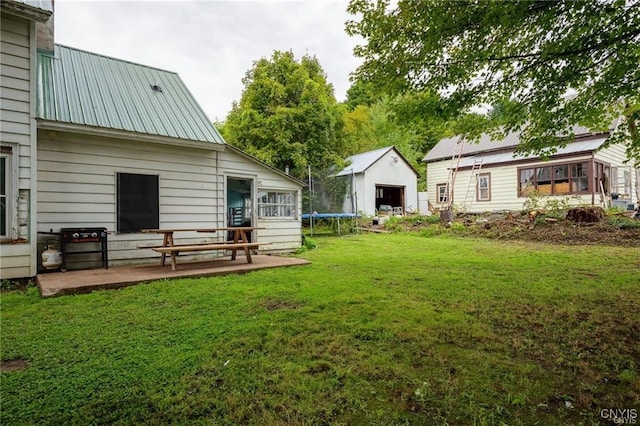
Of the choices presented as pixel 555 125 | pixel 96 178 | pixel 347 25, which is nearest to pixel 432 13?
pixel 347 25

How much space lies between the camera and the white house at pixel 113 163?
4.82 metres

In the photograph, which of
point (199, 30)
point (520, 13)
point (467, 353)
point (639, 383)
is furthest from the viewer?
point (199, 30)

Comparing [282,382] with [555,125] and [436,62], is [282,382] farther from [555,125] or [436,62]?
[555,125]

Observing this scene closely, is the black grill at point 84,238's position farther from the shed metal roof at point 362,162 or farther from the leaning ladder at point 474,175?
the leaning ladder at point 474,175

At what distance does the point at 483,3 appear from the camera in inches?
119

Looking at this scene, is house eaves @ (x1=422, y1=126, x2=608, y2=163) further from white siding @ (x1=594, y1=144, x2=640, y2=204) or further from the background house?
the background house

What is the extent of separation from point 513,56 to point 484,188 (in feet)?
46.9

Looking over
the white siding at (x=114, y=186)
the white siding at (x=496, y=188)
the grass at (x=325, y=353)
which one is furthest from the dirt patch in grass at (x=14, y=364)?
the white siding at (x=496, y=188)

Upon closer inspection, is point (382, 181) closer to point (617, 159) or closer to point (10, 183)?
point (617, 159)

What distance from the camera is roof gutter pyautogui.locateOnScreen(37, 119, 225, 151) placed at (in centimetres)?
520

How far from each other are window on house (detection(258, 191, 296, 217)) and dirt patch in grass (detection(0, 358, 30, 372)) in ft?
20.0

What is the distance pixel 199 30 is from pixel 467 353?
11.5 m

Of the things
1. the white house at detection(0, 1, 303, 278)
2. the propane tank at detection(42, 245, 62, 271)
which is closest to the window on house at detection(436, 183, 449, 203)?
the white house at detection(0, 1, 303, 278)

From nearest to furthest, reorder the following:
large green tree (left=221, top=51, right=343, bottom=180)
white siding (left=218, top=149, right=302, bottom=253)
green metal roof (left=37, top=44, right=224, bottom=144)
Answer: green metal roof (left=37, top=44, right=224, bottom=144) → white siding (left=218, top=149, right=302, bottom=253) → large green tree (left=221, top=51, right=343, bottom=180)
